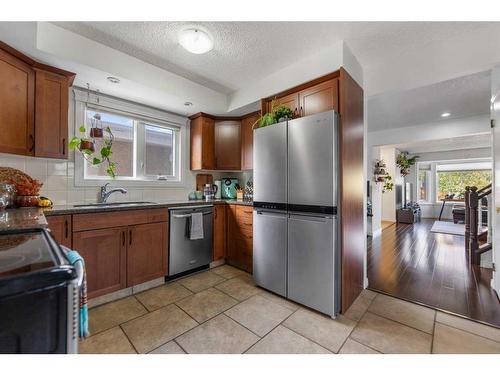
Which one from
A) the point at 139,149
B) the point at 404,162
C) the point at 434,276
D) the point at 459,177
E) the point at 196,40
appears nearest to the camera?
the point at 196,40

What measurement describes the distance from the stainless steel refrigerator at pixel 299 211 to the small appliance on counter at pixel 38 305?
66.1 inches

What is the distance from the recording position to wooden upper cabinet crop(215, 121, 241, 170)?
3418 mm

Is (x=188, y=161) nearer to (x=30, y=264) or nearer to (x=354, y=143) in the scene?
(x=354, y=143)

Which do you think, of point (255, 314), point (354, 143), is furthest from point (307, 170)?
point (255, 314)

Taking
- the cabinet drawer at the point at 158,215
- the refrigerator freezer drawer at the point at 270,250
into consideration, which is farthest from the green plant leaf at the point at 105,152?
the refrigerator freezer drawer at the point at 270,250

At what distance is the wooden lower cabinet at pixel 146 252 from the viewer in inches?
87.6

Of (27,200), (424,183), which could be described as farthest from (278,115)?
(424,183)

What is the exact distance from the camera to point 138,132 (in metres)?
2.96

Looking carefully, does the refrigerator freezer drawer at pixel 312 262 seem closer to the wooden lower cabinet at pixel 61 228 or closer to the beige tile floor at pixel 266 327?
the beige tile floor at pixel 266 327

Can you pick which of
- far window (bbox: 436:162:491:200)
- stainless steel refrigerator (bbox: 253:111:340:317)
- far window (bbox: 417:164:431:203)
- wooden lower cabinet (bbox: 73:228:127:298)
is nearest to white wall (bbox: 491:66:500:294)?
stainless steel refrigerator (bbox: 253:111:340:317)

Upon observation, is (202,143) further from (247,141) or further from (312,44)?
(312,44)

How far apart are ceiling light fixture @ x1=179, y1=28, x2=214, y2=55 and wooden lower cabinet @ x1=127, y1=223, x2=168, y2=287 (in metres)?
1.75

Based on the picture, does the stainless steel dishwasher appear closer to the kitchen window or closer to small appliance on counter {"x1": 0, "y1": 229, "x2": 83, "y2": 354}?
the kitchen window

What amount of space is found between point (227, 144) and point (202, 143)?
15.2 inches
